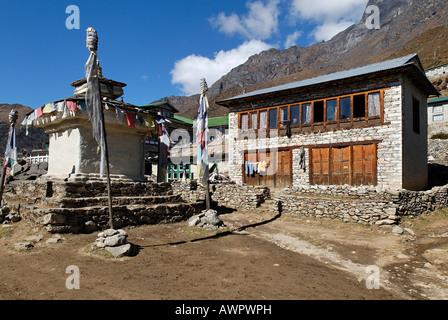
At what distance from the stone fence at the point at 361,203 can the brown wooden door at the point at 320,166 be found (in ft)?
9.01

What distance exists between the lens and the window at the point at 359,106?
55.8 feet

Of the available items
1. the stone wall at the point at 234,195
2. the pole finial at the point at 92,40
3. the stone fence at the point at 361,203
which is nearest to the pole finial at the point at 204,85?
the pole finial at the point at 92,40

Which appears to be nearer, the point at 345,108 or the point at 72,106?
the point at 72,106

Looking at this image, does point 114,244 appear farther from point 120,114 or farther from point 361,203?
point 361,203

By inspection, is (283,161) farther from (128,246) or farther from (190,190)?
(128,246)

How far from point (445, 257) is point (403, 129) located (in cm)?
944

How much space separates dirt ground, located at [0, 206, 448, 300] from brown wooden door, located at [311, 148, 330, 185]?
25.0ft

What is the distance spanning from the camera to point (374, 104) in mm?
16469

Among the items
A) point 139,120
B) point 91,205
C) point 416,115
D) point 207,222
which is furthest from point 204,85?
point 416,115

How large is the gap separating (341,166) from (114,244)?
1490 centimetres

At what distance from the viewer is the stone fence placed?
12422mm

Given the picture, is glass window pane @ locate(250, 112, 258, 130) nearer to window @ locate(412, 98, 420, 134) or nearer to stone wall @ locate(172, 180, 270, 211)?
stone wall @ locate(172, 180, 270, 211)

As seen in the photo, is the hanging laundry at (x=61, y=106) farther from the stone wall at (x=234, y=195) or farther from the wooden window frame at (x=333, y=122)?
the wooden window frame at (x=333, y=122)
